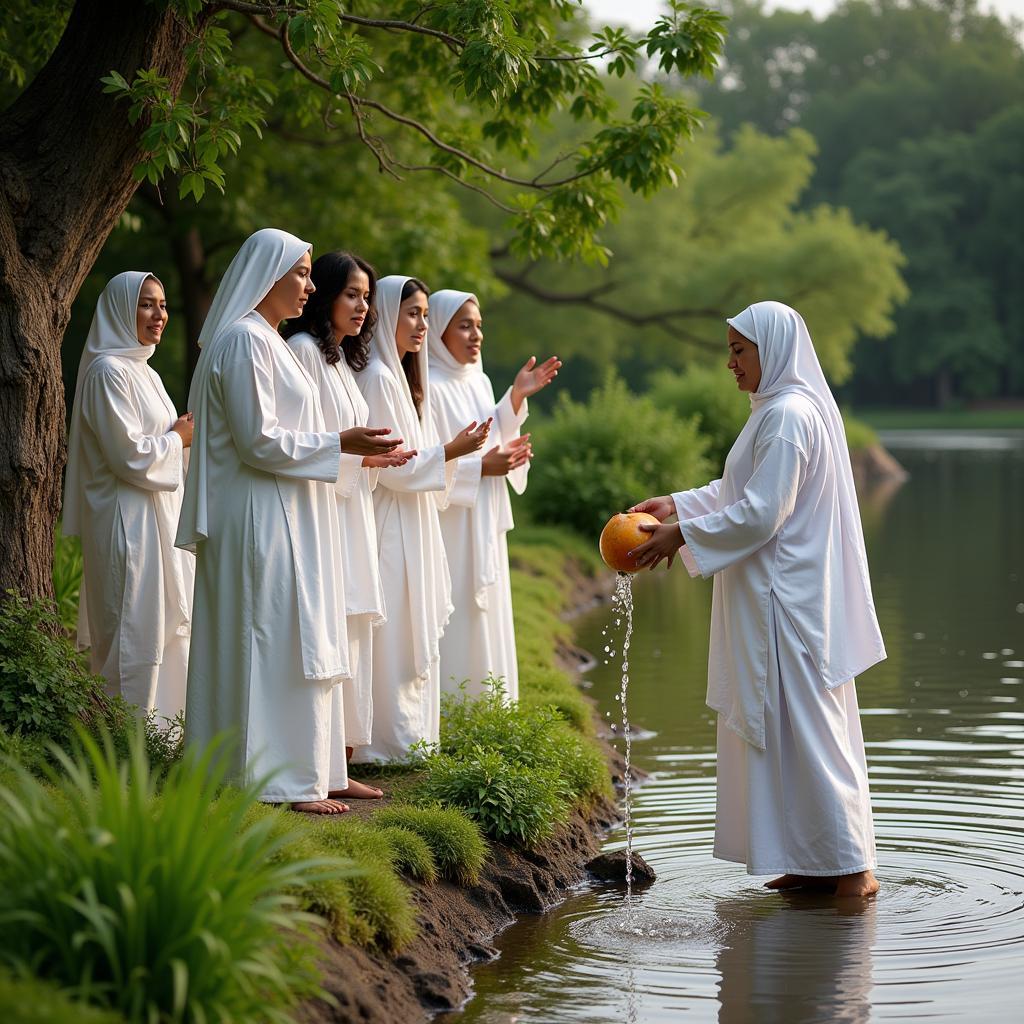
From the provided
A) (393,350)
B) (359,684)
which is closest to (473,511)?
(393,350)

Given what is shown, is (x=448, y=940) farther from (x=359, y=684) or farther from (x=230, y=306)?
(x=230, y=306)

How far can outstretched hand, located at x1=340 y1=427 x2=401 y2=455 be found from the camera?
7.15 meters

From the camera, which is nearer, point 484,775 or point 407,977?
point 407,977

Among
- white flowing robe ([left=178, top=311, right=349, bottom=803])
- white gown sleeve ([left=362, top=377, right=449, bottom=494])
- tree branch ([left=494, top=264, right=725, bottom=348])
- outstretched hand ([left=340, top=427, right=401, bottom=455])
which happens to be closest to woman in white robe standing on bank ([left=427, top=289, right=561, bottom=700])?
white gown sleeve ([left=362, top=377, right=449, bottom=494])

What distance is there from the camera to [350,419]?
7953 mm

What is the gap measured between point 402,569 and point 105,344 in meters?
2.03

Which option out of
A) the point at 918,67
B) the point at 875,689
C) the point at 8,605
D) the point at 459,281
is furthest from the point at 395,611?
the point at 918,67

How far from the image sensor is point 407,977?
605 centimetres

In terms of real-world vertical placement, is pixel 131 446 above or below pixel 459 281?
below

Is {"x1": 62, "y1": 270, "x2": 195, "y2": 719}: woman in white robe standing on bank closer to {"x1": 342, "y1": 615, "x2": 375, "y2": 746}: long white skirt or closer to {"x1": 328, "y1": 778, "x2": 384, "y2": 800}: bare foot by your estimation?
{"x1": 342, "y1": 615, "x2": 375, "y2": 746}: long white skirt

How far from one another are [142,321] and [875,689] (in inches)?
272

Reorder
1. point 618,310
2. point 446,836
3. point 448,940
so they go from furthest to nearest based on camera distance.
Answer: point 618,310
point 446,836
point 448,940

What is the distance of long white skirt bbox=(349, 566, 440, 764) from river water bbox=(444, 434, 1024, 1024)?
1226mm

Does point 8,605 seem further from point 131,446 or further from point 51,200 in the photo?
point 51,200
